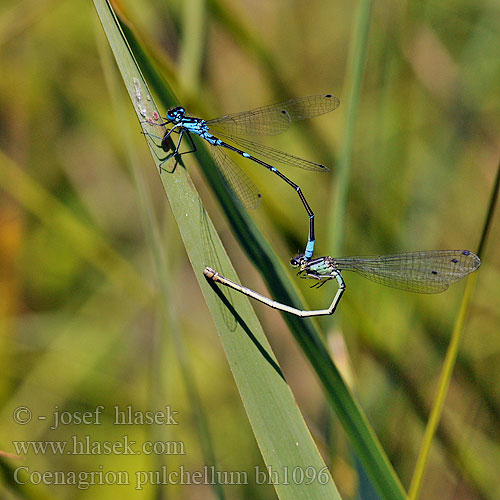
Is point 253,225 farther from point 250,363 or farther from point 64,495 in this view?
point 64,495

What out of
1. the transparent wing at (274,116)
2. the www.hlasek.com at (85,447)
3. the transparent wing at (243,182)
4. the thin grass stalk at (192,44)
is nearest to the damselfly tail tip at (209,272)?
the transparent wing at (243,182)

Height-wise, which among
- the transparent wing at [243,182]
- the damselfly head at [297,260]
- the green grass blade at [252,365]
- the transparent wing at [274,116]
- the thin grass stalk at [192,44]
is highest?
the transparent wing at [274,116]

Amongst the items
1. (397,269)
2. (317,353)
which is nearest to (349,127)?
(397,269)

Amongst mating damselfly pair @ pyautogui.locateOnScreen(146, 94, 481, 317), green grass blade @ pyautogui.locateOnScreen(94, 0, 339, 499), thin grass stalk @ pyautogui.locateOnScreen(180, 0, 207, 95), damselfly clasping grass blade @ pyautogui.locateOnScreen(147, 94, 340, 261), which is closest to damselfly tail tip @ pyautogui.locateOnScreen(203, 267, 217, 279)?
green grass blade @ pyautogui.locateOnScreen(94, 0, 339, 499)

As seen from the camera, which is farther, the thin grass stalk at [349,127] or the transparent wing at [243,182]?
the transparent wing at [243,182]

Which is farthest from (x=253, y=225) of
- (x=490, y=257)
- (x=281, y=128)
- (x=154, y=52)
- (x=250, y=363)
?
(x=490, y=257)

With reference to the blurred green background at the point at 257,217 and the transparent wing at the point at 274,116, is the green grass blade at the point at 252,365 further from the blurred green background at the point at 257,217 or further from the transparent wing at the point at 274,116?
the transparent wing at the point at 274,116

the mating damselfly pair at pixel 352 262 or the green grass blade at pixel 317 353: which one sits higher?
the mating damselfly pair at pixel 352 262
